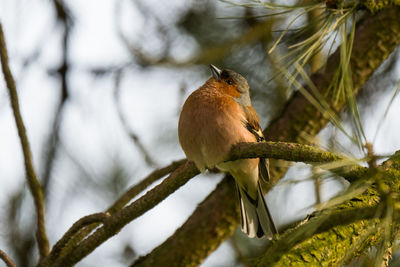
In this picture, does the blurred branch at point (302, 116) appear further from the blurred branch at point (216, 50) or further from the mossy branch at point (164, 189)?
the mossy branch at point (164, 189)

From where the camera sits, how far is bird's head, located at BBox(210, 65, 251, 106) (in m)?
4.13

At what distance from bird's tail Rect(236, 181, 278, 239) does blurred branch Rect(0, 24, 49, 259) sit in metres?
→ 1.45

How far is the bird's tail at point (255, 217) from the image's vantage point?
12.1 ft

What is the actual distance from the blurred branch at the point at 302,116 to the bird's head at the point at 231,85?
363 millimetres

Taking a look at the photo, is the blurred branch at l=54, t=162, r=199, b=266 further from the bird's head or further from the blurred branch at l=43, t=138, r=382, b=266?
the bird's head

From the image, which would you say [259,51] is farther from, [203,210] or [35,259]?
[35,259]

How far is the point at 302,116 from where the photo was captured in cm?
412

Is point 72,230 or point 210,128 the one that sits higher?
point 210,128

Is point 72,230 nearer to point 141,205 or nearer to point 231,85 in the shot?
point 141,205

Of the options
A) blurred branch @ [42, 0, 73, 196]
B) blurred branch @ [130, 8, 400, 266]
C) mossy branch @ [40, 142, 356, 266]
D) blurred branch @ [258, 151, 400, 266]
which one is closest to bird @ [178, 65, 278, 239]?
blurred branch @ [130, 8, 400, 266]

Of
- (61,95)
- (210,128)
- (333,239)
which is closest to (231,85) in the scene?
(210,128)

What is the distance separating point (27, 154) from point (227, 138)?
1.34 meters

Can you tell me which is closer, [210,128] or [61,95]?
[210,128]

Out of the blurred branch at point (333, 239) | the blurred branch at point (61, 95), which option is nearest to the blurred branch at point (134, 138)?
the blurred branch at point (61, 95)
